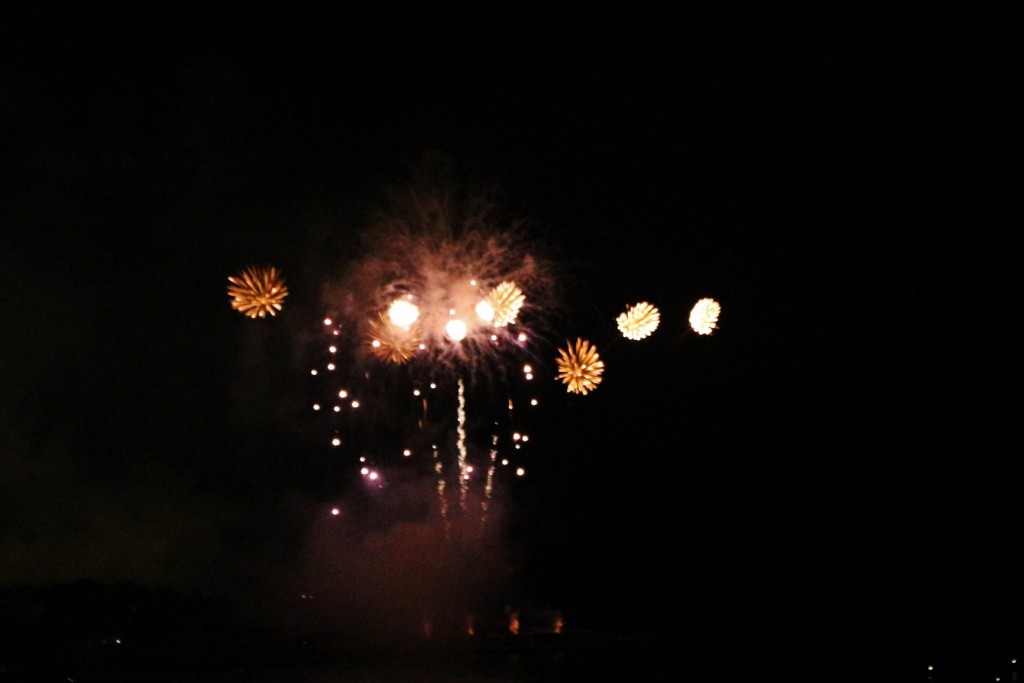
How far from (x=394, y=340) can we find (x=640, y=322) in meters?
2.81

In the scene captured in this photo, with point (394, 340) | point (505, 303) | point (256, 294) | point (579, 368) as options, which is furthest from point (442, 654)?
A: point (256, 294)

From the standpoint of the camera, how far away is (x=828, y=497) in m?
14.4

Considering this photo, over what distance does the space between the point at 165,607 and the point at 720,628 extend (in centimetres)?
666

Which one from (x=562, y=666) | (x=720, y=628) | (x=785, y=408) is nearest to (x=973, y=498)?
(x=785, y=408)

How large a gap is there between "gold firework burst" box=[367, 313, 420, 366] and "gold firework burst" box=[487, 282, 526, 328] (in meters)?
0.91

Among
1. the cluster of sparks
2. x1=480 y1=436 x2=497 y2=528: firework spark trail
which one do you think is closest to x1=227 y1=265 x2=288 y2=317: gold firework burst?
the cluster of sparks

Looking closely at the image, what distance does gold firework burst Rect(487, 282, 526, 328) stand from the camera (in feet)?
27.4

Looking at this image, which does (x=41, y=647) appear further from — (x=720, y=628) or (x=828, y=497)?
(x=828, y=497)

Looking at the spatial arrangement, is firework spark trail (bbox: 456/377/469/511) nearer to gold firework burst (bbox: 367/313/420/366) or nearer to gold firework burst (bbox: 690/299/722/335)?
gold firework burst (bbox: 367/313/420/366)

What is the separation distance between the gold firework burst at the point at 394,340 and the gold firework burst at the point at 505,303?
0.91m

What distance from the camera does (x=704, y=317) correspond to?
31.0 ft

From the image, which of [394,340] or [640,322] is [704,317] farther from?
[394,340]

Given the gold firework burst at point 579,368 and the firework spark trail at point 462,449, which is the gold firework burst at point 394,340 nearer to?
the gold firework burst at point 579,368

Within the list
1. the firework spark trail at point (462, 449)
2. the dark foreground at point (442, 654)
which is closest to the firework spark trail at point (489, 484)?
the firework spark trail at point (462, 449)
